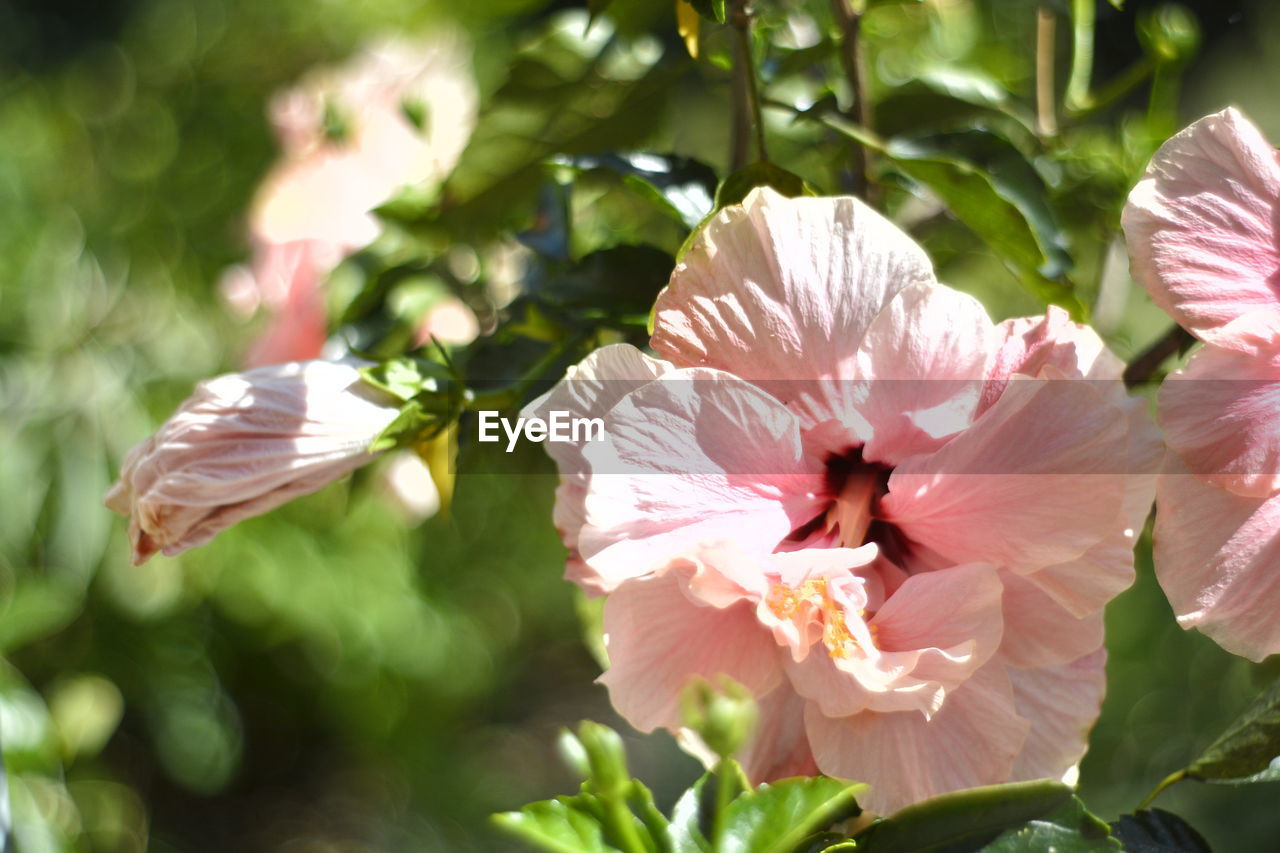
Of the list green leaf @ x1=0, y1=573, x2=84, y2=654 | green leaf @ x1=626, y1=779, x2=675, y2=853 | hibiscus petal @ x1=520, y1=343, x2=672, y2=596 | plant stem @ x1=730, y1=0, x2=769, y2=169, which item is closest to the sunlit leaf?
plant stem @ x1=730, y1=0, x2=769, y2=169

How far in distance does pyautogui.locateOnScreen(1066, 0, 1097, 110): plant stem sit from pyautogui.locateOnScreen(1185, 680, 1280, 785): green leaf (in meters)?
0.25

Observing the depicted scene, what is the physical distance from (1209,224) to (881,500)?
103mm

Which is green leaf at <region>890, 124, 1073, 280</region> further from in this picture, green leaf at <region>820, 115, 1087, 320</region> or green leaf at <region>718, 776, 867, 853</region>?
green leaf at <region>718, 776, 867, 853</region>

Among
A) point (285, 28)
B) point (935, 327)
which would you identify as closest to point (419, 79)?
point (935, 327)

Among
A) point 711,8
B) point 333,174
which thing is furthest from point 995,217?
point 333,174

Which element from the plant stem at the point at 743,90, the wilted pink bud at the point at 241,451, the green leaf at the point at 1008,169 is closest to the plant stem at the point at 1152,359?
the green leaf at the point at 1008,169

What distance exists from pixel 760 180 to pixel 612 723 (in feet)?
2.64

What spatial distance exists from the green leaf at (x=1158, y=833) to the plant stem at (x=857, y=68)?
22 cm

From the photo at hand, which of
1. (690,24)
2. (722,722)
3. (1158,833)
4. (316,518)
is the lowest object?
(316,518)

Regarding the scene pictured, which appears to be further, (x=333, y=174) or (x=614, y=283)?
(x=333, y=174)

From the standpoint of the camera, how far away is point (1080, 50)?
17.2 inches

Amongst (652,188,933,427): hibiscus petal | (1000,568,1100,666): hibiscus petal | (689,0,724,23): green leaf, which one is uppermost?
(689,0,724,23): green leaf

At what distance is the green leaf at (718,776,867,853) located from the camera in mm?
244

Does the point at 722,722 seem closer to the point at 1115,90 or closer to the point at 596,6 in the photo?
the point at 596,6
